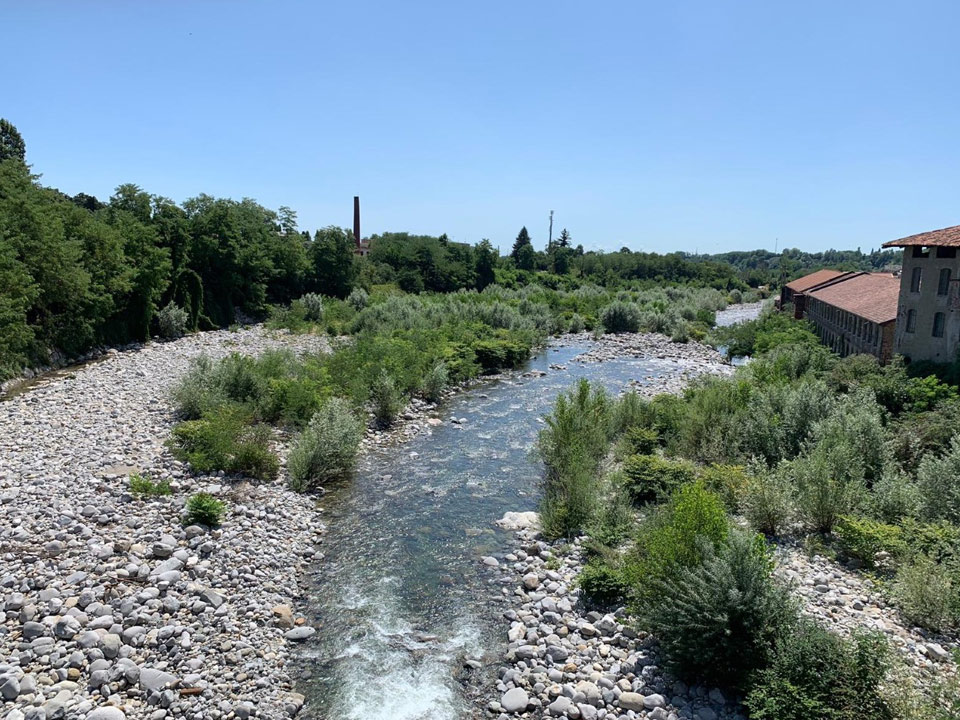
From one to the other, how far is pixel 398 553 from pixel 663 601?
574cm

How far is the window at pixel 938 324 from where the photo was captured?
2129 centimetres

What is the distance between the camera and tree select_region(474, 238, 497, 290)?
7112 cm

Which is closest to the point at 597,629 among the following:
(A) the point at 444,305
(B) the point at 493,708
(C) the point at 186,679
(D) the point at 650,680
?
(D) the point at 650,680

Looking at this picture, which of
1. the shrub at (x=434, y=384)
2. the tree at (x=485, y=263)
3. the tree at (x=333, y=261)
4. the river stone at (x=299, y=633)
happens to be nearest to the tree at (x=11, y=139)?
the tree at (x=333, y=261)

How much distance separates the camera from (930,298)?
2164cm

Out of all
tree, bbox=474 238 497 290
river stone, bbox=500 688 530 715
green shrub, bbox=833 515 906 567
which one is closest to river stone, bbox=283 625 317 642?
river stone, bbox=500 688 530 715

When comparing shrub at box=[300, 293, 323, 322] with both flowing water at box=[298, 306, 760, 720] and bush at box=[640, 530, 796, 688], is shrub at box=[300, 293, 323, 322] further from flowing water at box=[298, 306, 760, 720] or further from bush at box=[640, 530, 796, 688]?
bush at box=[640, 530, 796, 688]

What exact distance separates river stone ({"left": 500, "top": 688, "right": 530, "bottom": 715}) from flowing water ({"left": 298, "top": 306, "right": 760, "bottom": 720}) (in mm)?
455

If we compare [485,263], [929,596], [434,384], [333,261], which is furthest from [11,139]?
[929,596]

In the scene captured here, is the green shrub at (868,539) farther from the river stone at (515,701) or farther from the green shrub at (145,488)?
the green shrub at (145,488)

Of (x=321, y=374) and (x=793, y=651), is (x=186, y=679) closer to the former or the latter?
(x=793, y=651)

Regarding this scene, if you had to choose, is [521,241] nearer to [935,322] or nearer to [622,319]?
[622,319]

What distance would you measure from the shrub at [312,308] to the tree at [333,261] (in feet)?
20.5

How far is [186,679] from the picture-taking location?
8.14 m
